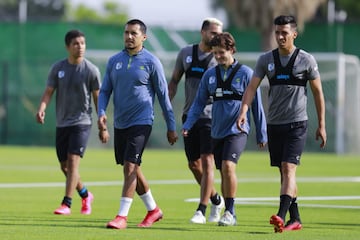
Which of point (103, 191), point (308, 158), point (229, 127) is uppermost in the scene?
point (229, 127)

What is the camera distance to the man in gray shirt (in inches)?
634

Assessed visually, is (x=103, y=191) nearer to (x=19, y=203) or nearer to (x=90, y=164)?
(x=19, y=203)

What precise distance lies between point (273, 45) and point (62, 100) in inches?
981

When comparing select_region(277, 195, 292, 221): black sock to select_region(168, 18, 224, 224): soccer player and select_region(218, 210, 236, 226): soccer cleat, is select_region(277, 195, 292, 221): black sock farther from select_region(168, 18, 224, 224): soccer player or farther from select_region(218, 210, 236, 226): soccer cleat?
select_region(168, 18, 224, 224): soccer player

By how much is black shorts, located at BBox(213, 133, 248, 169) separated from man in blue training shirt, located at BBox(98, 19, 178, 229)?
0.68 meters

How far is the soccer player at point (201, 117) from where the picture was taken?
580 inches

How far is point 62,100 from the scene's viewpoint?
53.7 feet

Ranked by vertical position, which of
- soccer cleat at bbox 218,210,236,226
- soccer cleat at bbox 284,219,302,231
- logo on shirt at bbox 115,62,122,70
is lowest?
soccer cleat at bbox 218,210,236,226

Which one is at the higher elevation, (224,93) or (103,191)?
(224,93)

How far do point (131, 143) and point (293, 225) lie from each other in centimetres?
206

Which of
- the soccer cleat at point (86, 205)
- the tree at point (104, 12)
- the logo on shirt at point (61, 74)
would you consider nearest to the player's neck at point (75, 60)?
the logo on shirt at point (61, 74)

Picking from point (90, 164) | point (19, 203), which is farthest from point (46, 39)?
point (19, 203)

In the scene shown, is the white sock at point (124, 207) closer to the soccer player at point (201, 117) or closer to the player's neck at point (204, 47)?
the soccer player at point (201, 117)

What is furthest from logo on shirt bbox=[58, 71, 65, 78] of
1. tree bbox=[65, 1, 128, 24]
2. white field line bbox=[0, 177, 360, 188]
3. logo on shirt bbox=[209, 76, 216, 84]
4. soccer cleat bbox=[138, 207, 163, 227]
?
tree bbox=[65, 1, 128, 24]
